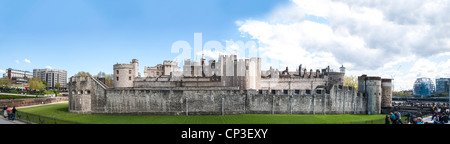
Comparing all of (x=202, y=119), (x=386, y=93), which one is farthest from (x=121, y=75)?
(x=386, y=93)

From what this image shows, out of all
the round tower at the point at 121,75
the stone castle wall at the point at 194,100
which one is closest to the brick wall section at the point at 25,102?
the stone castle wall at the point at 194,100

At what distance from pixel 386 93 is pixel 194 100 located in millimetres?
33003

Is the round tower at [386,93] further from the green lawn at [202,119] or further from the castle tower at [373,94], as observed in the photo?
the green lawn at [202,119]

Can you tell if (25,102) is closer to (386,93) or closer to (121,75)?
(121,75)

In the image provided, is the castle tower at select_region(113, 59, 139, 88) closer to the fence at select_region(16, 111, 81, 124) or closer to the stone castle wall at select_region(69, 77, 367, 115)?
the stone castle wall at select_region(69, 77, 367, 115)

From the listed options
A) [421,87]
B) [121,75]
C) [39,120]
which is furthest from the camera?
[421,87]

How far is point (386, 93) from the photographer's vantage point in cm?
4753

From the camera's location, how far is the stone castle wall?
39781mm

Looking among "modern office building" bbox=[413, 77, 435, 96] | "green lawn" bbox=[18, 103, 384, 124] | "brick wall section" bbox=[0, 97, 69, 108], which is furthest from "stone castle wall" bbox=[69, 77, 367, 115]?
"modern office building" bbox=[413, 77, 435, 96]
